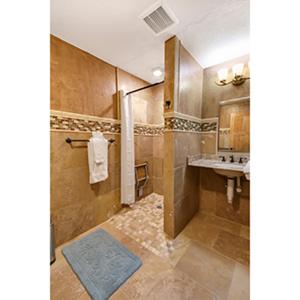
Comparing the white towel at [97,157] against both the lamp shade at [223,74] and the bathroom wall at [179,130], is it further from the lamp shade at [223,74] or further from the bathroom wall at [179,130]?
the lamp shade at [223,74]

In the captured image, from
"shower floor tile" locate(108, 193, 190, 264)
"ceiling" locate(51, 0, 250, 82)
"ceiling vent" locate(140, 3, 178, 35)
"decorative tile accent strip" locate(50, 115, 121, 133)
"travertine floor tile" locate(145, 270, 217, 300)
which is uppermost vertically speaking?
"ceiling" locate(51, 0, 250, 82)

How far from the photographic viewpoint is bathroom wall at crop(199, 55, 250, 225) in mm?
1938

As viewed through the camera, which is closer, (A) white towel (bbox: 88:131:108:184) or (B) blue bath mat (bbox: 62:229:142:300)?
(B) blue bath mat (bbox: 62:229:142:300)

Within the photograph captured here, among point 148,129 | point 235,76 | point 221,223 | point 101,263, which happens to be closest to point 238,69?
point 235,76

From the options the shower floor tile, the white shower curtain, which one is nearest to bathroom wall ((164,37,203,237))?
the shower floor tile

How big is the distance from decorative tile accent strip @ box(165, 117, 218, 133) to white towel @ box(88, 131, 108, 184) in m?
0.91

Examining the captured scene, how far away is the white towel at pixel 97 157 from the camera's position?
5.93 ft

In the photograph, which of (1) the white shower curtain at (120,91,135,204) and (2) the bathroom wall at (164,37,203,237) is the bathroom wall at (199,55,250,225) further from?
(1) the white shower curtain at (120,91,135,204)

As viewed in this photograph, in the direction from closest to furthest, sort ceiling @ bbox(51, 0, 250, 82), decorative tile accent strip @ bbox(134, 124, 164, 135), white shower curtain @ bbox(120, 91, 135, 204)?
ceiling @ bbox(51, 0, 250, 82) → white shower curtain @ bbox(120, 91, 135, 204) → decorative tile accent strip @ bbox(134, 124, 164, 135)

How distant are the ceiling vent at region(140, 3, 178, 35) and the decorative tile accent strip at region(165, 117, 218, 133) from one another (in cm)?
91

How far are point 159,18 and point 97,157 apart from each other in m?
1.64

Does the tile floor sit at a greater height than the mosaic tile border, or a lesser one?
lesser

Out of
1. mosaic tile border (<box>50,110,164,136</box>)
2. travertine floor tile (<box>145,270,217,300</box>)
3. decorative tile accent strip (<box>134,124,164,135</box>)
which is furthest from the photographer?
decorative tile accent strip (<box>134,124,164,135</box>)
